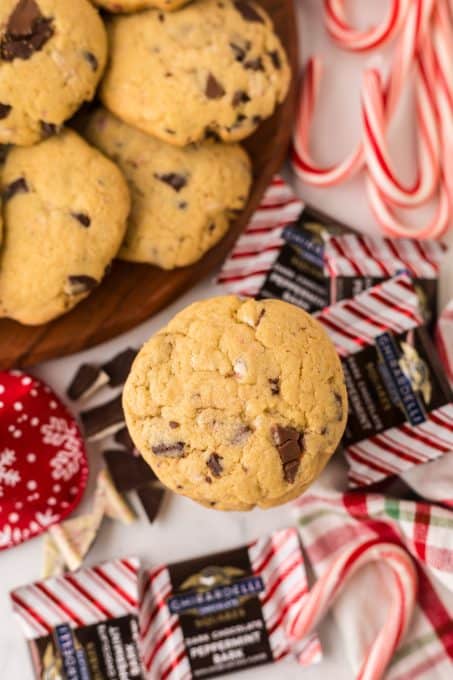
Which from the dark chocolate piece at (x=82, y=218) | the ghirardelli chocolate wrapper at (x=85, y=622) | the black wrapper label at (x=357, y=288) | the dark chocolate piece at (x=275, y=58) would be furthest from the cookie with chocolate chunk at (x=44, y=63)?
the ghirardelli chocolate wrapper at (x=85, y=622)

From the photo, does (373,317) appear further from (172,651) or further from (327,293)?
(172,651)

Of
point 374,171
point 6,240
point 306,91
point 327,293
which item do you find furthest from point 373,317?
point 6,240

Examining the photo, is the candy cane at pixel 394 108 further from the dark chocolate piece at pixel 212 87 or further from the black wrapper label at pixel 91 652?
the black wrapper label at pixel 91 652

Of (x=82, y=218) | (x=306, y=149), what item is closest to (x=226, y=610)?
(x=82, y=218)

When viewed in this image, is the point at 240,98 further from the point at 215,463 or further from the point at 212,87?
the point at 215,463

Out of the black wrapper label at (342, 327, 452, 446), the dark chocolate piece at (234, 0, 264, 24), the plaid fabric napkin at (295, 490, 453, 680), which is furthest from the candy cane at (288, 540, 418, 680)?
the dark chocolate piece at (234, 0, 264, 24)
